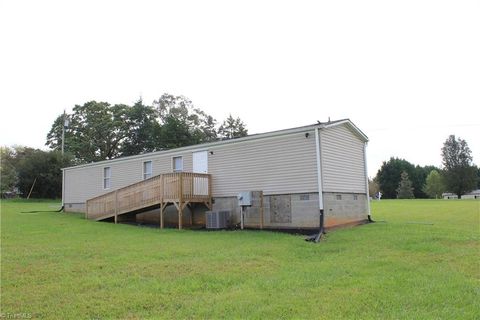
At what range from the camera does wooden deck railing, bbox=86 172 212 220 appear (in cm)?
1507

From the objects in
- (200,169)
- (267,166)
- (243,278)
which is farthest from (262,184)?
(243,278)

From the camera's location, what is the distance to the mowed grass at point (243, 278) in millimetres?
4852

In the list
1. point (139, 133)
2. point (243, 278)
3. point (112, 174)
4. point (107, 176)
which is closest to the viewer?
point (243, 278)

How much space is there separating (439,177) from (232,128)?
114ft

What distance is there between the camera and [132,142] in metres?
47.7

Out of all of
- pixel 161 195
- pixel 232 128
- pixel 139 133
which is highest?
pixel 232 128

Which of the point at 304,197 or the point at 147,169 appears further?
the point at 147,169

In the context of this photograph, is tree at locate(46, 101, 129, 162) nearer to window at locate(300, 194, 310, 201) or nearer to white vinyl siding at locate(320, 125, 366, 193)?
white vinyl siding at locate(320, 125, 366, 193)

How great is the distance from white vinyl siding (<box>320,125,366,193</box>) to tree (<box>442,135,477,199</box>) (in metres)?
50.7

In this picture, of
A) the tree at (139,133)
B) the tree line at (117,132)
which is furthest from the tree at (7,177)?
the tree at (139,133)

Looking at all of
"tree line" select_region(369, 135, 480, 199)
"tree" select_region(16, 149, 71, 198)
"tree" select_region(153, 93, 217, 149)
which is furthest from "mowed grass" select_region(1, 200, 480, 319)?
"tree line" select_region(369, 135, 480, 199)

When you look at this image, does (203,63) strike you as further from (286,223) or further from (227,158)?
(286,223)

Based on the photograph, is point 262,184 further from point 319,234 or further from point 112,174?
point 112,174

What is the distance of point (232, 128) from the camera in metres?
53.0
